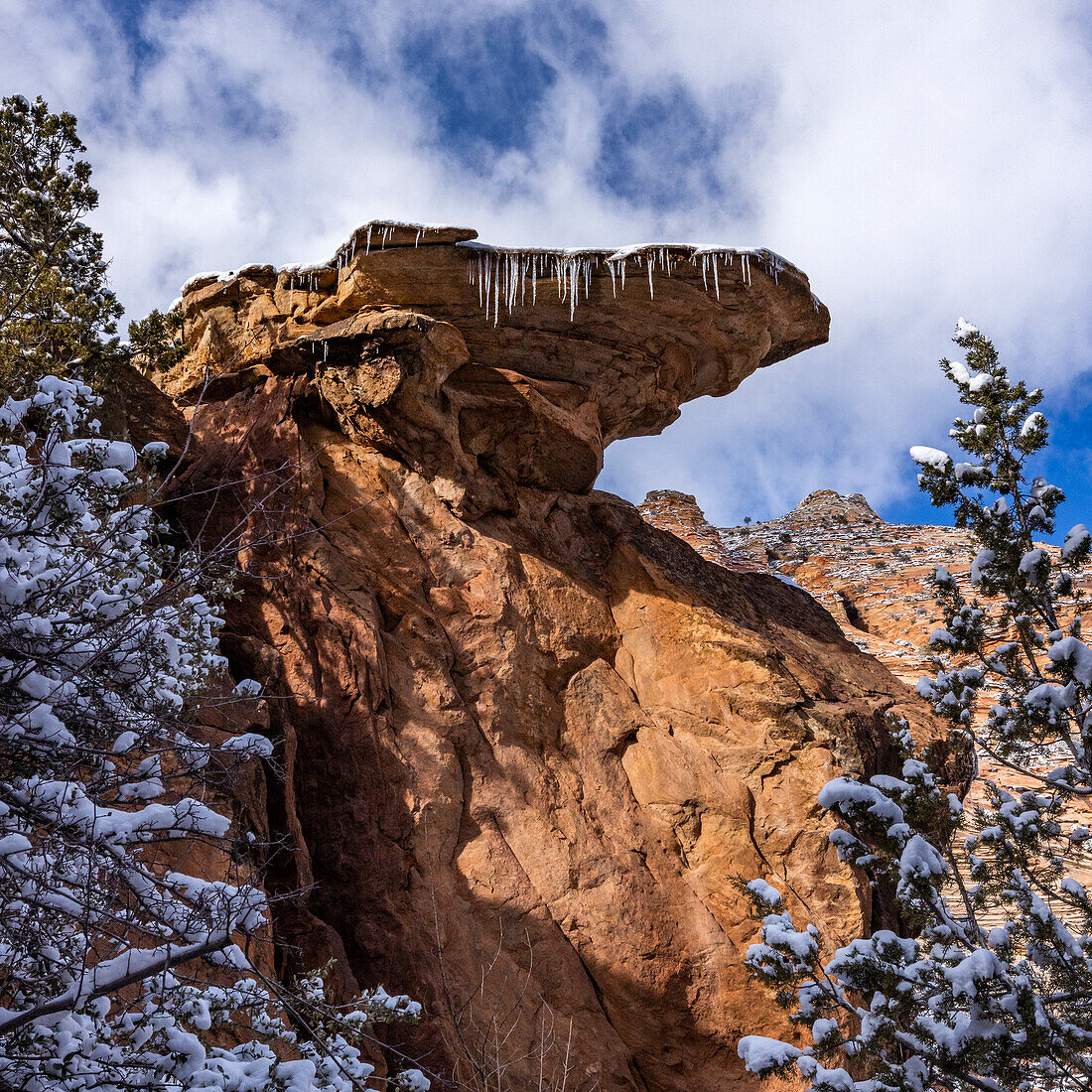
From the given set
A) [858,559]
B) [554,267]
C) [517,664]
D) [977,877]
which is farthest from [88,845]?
[858,559]

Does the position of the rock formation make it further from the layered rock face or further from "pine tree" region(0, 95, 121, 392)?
"pine tree" region(0, 95, 121, 392)

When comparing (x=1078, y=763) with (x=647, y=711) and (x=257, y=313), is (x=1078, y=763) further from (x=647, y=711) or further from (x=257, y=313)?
(x=257, y=313)

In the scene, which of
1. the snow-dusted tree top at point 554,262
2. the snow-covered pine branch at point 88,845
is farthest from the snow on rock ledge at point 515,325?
the snow-covered pine branch at point 88,845

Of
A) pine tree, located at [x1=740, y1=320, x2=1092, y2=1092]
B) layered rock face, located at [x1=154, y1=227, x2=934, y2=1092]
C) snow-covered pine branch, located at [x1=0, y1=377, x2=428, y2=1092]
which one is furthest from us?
layered rock face, located at [x1=154, y1=227, x2=934, y2=1092]

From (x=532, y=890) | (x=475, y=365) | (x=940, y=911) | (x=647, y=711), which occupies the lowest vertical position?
(x=940, y=911)

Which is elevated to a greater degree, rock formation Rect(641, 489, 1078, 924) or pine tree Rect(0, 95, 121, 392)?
rock formation Rect(641, 489, 1078, 924)

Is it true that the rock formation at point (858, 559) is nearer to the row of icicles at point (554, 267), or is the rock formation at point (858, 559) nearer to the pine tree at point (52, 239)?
the row of icicles at point (554, 267)

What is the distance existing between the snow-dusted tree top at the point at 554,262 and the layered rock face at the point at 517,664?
0.16 feet

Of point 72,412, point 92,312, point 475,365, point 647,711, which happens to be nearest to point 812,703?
point 647,711

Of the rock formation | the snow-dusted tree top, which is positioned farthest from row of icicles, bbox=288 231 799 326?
the rock formation

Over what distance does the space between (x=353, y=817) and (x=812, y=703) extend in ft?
17.8

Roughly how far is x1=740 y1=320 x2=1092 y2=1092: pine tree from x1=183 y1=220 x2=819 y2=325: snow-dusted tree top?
4.26m

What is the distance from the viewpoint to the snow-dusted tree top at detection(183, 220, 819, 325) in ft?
36.6

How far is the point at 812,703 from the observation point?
1068 centimetres
